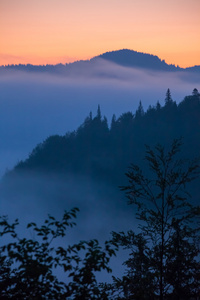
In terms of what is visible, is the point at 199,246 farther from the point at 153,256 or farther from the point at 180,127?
the point at 180,127

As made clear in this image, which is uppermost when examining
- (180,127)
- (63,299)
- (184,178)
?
(180,127)

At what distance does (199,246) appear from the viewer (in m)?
16.7

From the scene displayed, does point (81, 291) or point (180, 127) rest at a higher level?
point (180, 127)

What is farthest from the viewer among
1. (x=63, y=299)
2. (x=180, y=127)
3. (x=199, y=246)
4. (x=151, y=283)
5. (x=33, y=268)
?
(x=180, y=127)

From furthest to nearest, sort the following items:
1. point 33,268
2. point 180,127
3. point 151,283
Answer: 1. point 180,127
2. point 151,283
3. point 33,268

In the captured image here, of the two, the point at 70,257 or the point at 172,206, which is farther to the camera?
the point at 172,206

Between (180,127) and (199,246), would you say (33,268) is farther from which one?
(180,127)

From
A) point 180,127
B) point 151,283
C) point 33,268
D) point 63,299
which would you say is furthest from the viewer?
point 180,127

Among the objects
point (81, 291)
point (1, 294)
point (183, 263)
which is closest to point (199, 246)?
point (183, 263)

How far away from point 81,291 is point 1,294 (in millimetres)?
1772

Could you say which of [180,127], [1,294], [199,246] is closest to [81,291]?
[1,294]

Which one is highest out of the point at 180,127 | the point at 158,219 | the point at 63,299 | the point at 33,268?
the point at 180,127

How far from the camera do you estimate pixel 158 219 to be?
51.3ft

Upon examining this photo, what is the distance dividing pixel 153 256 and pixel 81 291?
288 inches
